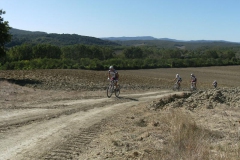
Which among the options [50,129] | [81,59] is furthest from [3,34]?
[81,59]

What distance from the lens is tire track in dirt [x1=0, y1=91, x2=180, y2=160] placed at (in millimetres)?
7355

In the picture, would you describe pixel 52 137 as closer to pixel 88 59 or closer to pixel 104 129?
pixel 104 129

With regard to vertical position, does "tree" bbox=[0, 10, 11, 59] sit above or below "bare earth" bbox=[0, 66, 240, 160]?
above

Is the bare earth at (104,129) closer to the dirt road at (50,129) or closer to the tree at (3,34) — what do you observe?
the dirt road at (50,129)

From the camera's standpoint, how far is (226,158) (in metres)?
5.75

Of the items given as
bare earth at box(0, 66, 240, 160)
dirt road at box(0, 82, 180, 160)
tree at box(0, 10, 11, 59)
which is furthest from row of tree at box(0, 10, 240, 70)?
bare earth at box(0, 66, 240, 160)

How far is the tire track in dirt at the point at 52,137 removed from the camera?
736cm

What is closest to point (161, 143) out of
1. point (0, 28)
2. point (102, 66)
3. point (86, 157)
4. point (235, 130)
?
point (86, 157)

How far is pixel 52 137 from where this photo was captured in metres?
8.80

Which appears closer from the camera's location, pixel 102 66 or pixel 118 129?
pixel 118 129

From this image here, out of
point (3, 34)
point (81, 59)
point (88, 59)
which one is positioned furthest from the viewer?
point (88, 59)

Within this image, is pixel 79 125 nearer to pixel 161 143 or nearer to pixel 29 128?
pixel 29 128

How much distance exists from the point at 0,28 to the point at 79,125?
2533 centimetres

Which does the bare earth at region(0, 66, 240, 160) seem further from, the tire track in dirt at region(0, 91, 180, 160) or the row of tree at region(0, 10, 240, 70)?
the row of tree at region(0, 10, 240, 70)
